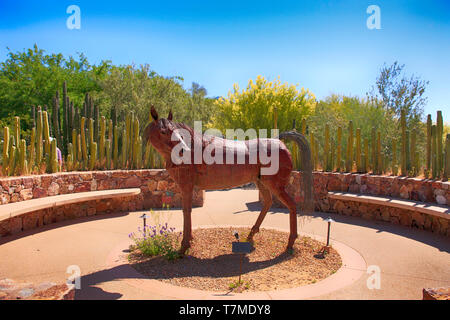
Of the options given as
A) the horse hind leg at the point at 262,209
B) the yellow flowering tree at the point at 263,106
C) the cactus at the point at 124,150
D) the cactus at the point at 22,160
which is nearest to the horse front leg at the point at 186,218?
the horse hind leg at the point at 262,209

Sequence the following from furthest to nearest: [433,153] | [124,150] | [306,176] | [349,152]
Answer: [124,150] → [349,152] → [433,153] → [306,176]

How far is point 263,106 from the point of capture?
17844 millimetres

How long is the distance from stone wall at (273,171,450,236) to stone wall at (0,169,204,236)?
137 inches

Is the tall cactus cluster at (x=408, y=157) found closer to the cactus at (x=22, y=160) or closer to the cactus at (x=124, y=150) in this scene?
the cactus at (x=124, y=150)

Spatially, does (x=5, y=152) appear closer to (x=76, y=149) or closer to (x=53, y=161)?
(x=53, y=161)

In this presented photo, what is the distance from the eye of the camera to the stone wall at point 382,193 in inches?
234

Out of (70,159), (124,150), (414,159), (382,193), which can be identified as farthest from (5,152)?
(414,159)

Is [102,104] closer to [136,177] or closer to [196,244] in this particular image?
[136,177]

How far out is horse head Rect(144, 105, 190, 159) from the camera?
4211 millimetres

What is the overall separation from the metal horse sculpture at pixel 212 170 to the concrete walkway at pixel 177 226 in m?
1.24

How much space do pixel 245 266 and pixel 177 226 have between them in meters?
2.46

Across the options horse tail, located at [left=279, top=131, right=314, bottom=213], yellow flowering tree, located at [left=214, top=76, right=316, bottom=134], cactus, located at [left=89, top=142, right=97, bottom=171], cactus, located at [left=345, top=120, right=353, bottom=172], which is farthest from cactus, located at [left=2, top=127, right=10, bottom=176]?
yellow flowering tree, located at [left=214, top=76, right=316, bottom=134]

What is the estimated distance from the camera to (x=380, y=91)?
43.1ft
